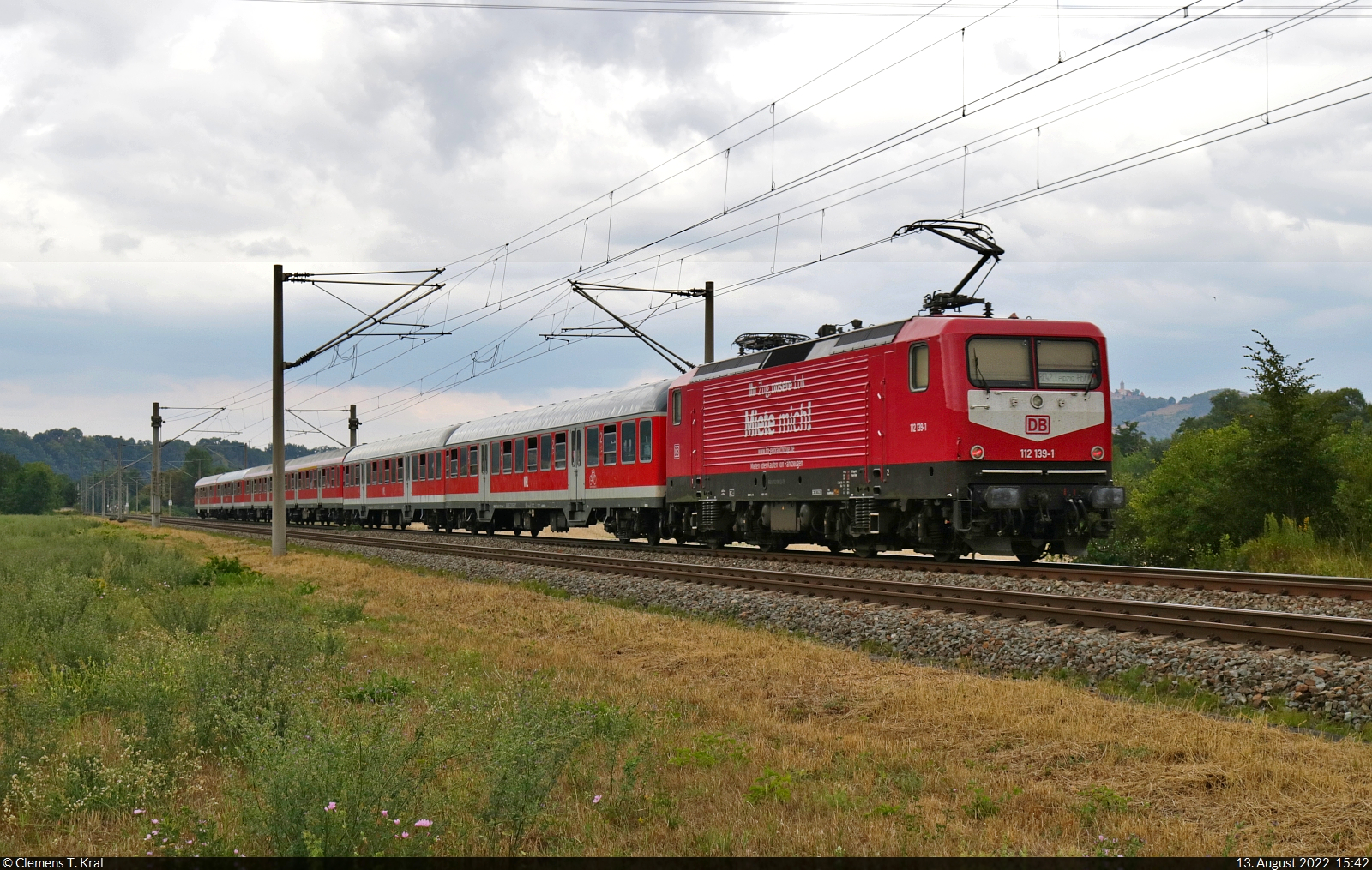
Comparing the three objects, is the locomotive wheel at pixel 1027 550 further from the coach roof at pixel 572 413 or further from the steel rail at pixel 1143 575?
the coach roof at pixel 572 413

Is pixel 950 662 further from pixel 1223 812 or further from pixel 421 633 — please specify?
pixel 421 633

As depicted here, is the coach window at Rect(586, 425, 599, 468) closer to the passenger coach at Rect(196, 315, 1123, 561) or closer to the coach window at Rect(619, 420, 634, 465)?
the passenger coach at Rect(196, 315, 1123, 561)

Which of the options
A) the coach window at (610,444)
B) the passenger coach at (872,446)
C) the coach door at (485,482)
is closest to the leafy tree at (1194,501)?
the passenger coach at (872,446)

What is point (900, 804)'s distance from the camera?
591 centimetres

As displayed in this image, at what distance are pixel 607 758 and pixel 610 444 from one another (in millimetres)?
23246

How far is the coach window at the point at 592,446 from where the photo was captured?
101 ft

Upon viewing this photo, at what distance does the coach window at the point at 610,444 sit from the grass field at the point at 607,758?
1803 cm

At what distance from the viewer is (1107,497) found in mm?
17719

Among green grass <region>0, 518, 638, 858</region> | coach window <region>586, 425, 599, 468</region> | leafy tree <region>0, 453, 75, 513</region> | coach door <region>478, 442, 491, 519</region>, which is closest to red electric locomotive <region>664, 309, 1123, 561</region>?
coach window <region>586, 425, 599, 468</region>

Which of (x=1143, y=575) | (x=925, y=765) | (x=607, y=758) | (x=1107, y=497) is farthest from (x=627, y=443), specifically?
(x=925, y=765)

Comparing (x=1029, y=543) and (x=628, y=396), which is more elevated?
(x=628, y=396)
